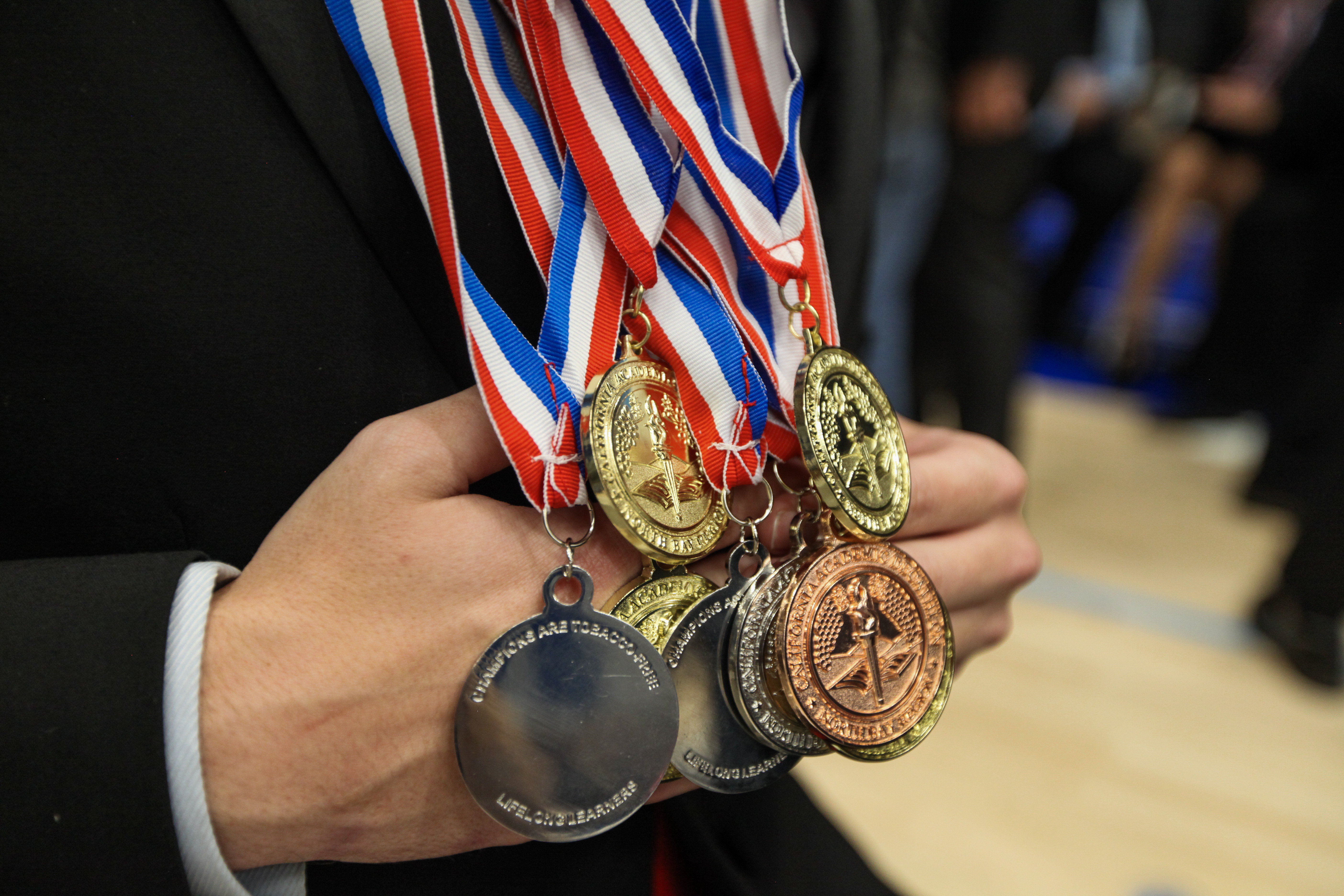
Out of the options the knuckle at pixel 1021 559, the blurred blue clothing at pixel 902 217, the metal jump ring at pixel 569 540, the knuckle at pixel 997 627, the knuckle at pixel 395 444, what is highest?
the knuckle at pixel 395 444

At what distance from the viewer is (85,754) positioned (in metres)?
0.45

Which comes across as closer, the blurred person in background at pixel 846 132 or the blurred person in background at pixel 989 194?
the blurred person in background at pixel 846 132

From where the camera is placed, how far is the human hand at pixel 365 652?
0.48 metres

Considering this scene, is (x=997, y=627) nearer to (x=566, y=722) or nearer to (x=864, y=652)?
(x=864, y=652)

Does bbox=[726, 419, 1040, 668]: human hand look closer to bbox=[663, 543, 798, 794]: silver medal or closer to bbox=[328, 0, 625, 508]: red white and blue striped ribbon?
bbox=[663, 543, 798, 794]: silver medal

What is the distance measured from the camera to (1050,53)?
250 cm

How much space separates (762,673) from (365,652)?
25 centimetres

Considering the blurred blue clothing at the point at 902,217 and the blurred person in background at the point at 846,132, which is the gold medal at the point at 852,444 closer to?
the blurred person in background at the point at 846,132

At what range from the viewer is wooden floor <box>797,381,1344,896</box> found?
1.48 meters

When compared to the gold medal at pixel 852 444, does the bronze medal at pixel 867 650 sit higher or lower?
lower

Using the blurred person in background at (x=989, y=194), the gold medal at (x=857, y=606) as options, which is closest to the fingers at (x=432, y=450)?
the gold medal at (x=857, y=606)

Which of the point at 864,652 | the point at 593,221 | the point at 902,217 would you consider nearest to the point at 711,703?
the point at 864,652

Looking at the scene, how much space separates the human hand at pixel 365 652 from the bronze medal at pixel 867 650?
17 centimetres

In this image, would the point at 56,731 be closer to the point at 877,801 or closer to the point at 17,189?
the point at 17,189
